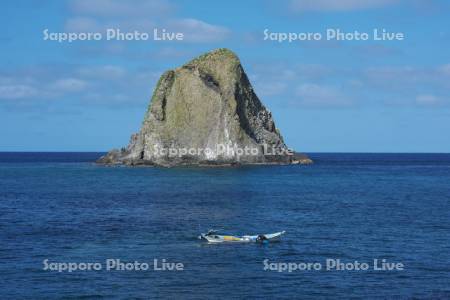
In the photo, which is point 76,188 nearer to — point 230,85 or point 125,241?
point 125,241

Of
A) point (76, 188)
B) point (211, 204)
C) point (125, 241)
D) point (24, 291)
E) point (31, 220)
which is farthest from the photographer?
point (76, 188)

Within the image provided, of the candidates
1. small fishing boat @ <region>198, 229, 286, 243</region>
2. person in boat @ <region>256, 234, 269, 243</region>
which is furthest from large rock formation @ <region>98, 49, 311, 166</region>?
person in boat @ <region>256, 234, 269, 243</region>

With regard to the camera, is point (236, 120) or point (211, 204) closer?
point (211, 204)

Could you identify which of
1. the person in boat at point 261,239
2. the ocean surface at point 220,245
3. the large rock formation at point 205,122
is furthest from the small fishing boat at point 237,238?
the large rock formation at point 205,122

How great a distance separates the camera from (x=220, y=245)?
5434 centimetres

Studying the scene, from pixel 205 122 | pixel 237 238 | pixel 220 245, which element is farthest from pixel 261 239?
pixel 205 122

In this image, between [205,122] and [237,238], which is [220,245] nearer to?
[237,238]

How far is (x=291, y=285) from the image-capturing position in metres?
41.0

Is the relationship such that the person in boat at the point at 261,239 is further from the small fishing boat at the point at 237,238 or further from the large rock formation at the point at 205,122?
the large rock formation at the point at 205,122

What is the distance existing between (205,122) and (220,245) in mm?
122688

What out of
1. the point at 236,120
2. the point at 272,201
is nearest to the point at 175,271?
the point at 272,201

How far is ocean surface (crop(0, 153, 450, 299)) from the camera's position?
40.4 m

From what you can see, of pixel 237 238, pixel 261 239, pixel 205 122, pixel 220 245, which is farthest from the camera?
pixel 205 122

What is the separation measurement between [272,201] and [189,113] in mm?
91903
